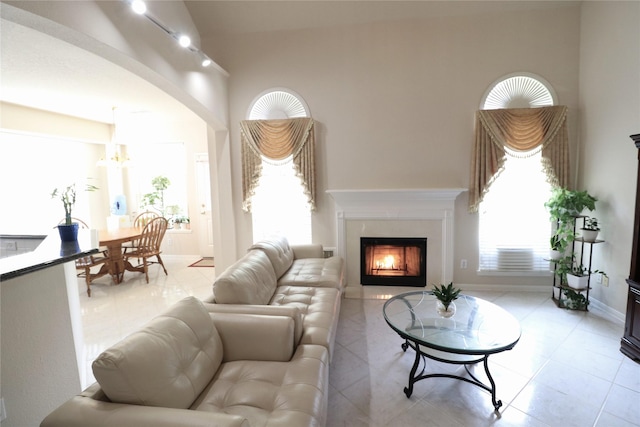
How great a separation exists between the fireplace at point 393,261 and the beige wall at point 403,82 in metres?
0.49

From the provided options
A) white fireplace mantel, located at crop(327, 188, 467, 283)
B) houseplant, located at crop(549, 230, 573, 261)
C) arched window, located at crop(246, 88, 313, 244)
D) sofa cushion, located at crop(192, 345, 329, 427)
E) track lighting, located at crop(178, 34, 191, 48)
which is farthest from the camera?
arched window, located at crop(246, 88, 313, 244)

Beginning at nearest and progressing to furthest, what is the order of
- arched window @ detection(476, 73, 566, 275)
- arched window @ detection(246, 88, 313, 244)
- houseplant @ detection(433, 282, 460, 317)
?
houseplant @ detection(433, 282, 460, 317), arched window @ detection(476, 73, 566, 275), arched window @ detection(246, 88, 313, 244)

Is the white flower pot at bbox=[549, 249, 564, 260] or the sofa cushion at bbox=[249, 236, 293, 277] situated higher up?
the sofa cushion at bbox=[249, 236, 293, 277]

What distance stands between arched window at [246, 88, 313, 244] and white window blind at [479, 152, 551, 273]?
97.8 inches

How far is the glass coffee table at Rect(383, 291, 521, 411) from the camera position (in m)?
1.97

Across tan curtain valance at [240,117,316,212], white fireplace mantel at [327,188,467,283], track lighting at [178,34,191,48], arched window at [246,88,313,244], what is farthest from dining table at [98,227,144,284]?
white fireplace mantel at [327,188,467,283]

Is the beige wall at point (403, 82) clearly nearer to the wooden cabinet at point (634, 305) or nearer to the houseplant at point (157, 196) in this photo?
the wooden cabinet at point (634, 305)

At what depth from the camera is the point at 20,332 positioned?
4.99ft

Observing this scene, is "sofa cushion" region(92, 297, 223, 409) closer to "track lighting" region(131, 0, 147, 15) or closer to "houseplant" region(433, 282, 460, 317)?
"houseplant" region(433, 282, 460, 317)

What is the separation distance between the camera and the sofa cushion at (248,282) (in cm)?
219

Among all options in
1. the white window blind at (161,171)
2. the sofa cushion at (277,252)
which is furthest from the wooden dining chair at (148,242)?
the sofa cushion at (277,252)

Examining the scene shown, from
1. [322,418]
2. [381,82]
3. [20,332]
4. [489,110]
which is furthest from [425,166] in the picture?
[20,332]

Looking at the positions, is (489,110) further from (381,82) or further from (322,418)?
(322,418)

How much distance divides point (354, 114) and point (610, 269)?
11.4ft
